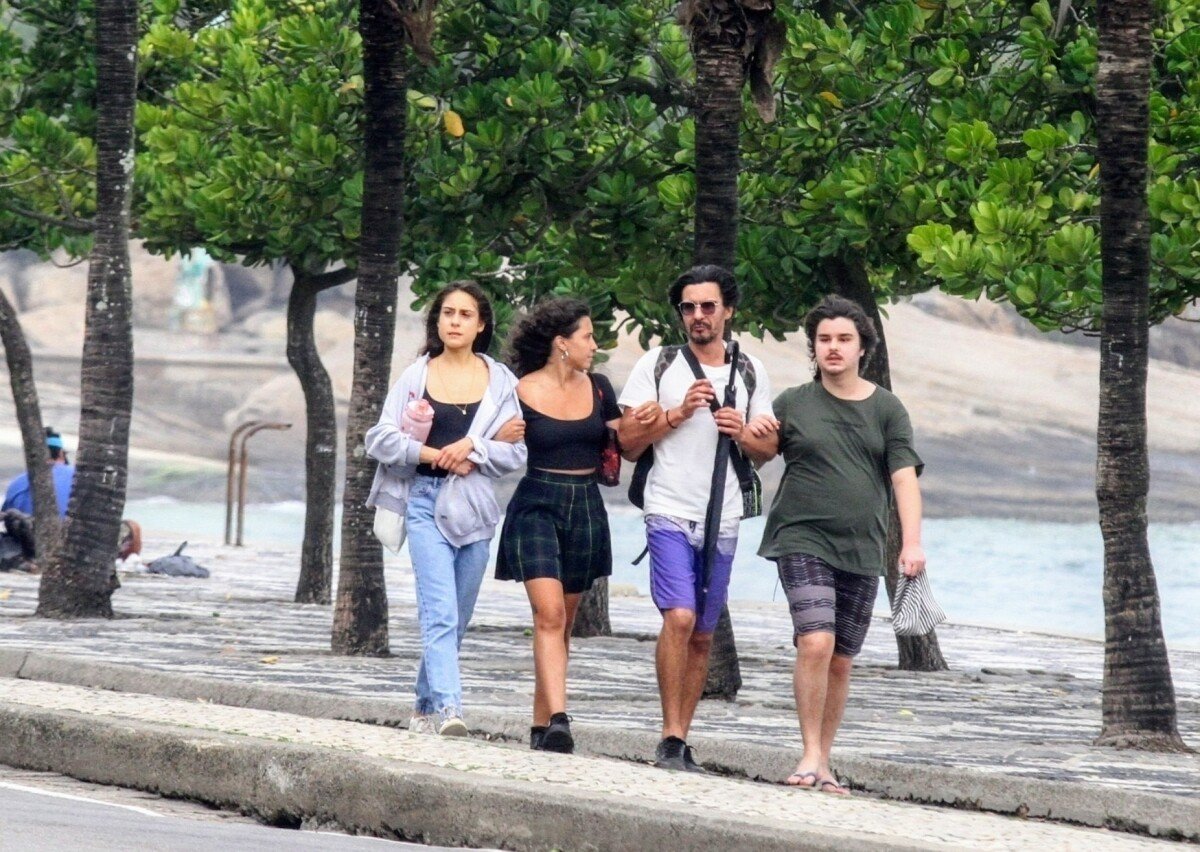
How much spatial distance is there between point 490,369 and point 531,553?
87cm

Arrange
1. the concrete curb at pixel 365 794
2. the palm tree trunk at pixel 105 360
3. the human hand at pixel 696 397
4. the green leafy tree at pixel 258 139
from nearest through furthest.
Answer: the concrete curb at pixel 365 794
the human hand at pixel 696 397
the green leafy tree at pixel 258 139
the palm tree trunk at pixel 105 360

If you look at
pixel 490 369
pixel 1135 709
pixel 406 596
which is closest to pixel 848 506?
pixel 490 369

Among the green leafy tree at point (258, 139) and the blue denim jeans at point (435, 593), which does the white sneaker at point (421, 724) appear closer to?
the blue denim jeans at point (435, 593)

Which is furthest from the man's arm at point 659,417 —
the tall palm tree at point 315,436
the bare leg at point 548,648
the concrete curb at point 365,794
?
the tall palm tree at point 315,436

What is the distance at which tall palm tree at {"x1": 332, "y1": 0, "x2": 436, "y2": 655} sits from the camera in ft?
44.2

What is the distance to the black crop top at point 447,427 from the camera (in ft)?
30.6

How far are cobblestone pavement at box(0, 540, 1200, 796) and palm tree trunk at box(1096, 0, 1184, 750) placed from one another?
1.19 ft

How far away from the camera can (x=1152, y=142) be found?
12.0 m

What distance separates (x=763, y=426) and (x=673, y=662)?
100 cm

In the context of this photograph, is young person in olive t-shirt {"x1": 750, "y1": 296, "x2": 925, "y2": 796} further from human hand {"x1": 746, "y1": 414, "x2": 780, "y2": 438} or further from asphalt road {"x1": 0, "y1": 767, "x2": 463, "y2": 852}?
asphalt road {"x1": 0, "y1": 767, "x2": 463, "y2": 852}

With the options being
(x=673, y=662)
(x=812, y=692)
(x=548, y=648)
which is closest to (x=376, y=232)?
(x=548, y=648)

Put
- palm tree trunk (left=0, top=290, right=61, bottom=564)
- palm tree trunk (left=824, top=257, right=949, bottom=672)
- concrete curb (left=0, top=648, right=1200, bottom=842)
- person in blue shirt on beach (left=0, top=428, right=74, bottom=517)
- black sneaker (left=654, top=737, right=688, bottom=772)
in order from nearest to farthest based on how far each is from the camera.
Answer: concrete curb (left=0, top=648, right=1200, bottom=842) < black sneaker (left=654, top=737, right=688, bottom=772) < palm tree trunk (left=824, top=257, right=949, bottom=672) < palm tree trunk (left=0, top=290, right=61, bottom=564) < person in blue shirt on beach (left=0, top=428, right=74, bottom=517)

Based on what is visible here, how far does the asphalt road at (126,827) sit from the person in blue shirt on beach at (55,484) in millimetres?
13665

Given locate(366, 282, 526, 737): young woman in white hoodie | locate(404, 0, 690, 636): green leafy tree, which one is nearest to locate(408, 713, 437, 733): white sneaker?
locate(366, 282, 526, 737): young woman in white hoodie
